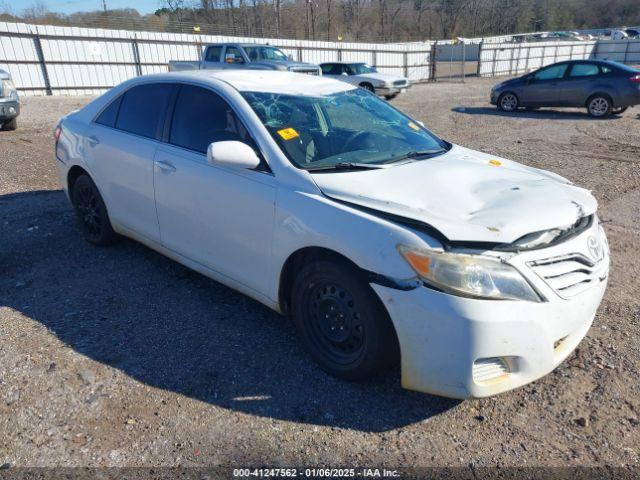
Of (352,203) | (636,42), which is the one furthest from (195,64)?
(636,42)

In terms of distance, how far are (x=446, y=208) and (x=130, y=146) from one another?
2662mm

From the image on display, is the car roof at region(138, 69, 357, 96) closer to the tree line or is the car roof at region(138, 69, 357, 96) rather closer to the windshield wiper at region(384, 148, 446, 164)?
the windshield wiper at region(384, 148, 446, 164)

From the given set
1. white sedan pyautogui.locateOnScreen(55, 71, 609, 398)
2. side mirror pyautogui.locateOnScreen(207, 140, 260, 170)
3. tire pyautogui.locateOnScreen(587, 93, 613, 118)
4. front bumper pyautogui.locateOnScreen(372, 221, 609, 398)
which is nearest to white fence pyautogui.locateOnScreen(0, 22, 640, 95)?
tire pyautogui.locateOnScreen(587, 93, 613, 118)

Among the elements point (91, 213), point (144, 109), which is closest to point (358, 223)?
point (144, 109)

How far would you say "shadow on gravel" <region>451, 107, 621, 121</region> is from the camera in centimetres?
1470

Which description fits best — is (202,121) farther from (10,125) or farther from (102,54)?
(102,54)

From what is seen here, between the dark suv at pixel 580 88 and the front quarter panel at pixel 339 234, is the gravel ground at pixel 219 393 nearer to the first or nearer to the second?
the front quarter panel at pixel 339 234

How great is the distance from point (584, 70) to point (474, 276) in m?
15.0

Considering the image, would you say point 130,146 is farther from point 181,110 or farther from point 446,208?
point 446,208

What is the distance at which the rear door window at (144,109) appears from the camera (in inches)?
155

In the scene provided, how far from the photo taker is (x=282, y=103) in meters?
3.51

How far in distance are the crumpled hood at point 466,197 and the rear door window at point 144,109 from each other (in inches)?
66.4

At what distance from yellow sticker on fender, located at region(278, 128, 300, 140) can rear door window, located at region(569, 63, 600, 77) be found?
1433cm

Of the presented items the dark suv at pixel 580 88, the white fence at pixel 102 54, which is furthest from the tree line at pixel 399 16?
the dark suv at pixel 580 88
